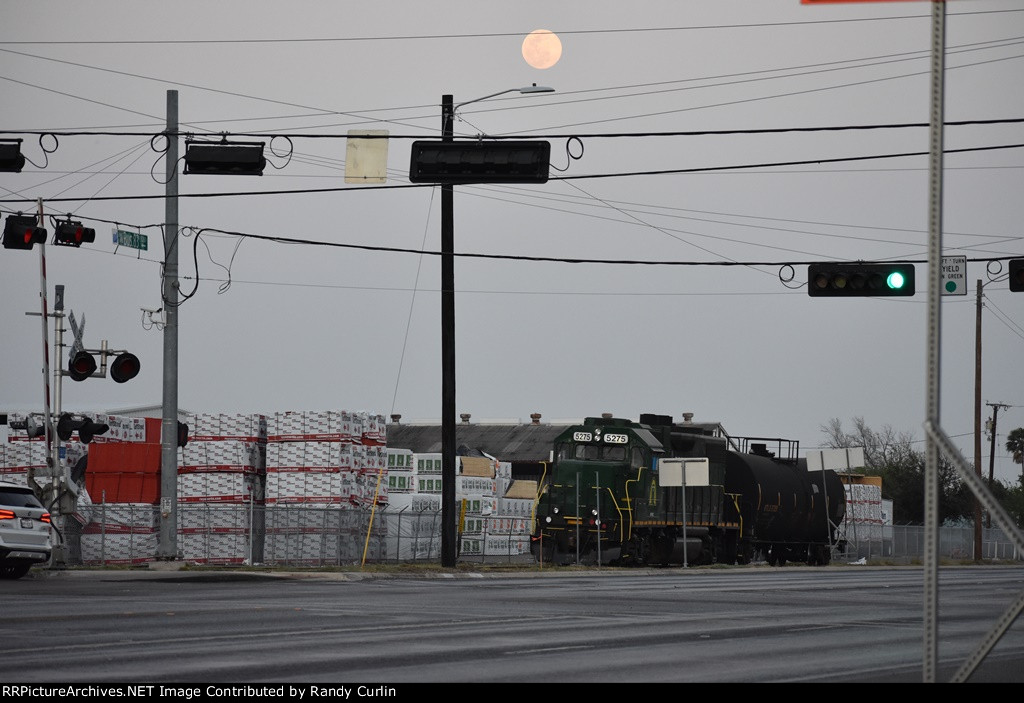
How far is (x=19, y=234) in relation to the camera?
81.3 ft

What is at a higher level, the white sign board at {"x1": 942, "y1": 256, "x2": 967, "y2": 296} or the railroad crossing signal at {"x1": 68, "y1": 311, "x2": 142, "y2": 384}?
the white sign board at {"x1": 942, "y1": 256, "x2": 967, "y2": 296}

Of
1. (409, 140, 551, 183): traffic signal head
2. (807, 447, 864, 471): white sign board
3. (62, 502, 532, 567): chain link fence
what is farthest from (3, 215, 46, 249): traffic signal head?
(807, 447, 864, 471): white sign board

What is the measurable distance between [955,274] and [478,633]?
665 inches

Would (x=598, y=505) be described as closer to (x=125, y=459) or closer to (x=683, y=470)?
(x=683, y=470)

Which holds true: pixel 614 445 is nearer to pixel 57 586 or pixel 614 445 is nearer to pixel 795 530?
pixel 795 530

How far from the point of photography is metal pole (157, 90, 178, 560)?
29484mm

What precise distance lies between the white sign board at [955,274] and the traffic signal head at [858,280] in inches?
95.7

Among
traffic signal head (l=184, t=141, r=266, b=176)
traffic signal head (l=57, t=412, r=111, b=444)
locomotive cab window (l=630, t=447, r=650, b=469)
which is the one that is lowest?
locomotive cab window (l=630, t=447, r=650, b=469)

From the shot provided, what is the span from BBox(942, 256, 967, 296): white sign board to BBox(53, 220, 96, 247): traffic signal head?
1687 cm

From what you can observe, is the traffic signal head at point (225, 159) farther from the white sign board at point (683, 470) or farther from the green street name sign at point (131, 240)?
the white sign board at point (683, 470)

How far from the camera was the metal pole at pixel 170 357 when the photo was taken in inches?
1161

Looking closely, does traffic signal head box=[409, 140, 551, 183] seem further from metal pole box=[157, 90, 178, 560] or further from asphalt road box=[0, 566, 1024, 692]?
metal pole box=[157, 90, 178, 560]

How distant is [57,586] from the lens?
23.7 metres

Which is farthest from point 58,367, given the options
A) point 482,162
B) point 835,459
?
point 835,459
